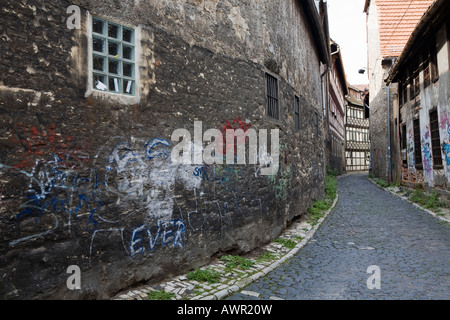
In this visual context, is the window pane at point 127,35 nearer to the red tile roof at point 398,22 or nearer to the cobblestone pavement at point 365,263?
the cobblestone pavement at point 365,263

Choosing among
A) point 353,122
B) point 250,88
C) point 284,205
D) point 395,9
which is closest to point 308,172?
point 284,205

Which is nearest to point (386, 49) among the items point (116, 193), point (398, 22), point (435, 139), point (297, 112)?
point (398, 22)

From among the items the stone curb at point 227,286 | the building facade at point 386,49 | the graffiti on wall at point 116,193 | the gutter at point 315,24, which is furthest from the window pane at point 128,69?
the building facade at point 386,49

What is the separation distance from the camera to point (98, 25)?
3.62m

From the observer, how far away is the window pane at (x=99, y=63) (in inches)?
142

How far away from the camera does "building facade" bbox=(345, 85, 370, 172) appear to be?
3706 centimetres

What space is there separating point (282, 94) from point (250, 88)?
179cm

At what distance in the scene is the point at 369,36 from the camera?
22609mm

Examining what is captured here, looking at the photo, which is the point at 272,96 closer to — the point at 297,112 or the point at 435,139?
the point at 297,112

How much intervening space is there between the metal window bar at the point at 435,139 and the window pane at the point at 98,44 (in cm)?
1072

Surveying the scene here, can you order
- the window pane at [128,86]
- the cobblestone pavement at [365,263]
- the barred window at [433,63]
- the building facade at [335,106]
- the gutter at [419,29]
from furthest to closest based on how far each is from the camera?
the building facade at [335,106]
the barred window at [433,63]
the gutter at [419,29]
the cobblestone pavement at [365,263]
the window pane at [128,86]

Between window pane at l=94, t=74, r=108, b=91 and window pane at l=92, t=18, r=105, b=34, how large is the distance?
50 centimetres

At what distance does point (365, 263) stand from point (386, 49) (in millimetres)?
15794

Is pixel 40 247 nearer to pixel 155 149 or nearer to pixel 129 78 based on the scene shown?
pixel 155 149
